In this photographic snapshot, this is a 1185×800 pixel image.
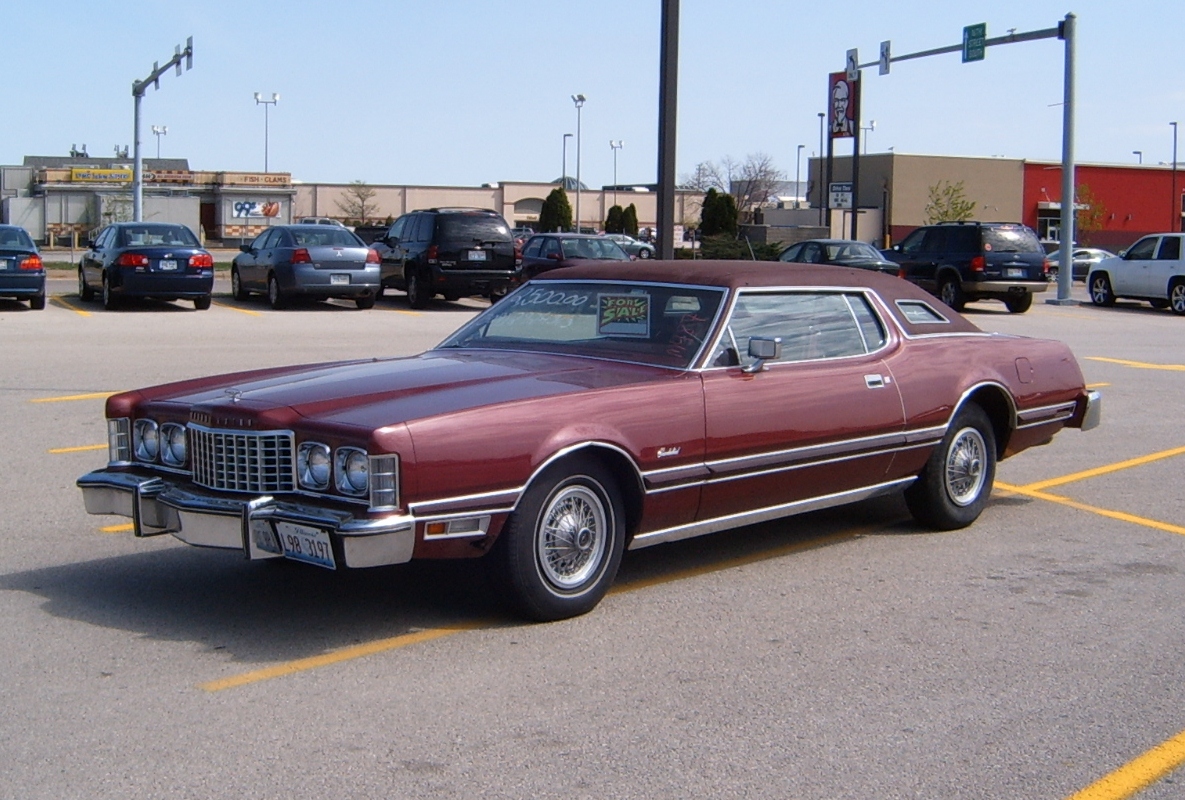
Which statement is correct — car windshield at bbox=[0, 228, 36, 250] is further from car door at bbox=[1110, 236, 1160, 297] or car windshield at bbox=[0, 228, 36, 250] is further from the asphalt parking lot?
car door at bbox=[1110, 236, 1160, 297]

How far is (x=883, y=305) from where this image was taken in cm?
727

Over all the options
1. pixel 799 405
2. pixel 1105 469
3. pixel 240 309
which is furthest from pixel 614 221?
pixel 799 405

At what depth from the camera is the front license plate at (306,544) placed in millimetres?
A: 4930

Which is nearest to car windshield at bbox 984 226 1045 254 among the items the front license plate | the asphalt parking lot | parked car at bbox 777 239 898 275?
parked car at bbox 777 239 898 275

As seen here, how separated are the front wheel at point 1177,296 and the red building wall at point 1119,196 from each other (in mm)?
46245

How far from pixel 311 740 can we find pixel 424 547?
1.01 metres

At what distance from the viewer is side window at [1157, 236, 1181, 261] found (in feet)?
92.0

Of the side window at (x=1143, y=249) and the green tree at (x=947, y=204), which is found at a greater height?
the green tree at (x=947, y=204)

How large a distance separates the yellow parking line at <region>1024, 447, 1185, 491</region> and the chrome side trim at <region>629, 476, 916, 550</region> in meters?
2.20

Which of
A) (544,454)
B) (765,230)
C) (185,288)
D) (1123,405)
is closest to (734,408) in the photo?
(544,454)

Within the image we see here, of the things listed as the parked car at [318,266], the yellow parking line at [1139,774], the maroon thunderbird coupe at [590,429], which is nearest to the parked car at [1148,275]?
the parked car at [318,266]

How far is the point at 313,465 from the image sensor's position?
16.9 ft

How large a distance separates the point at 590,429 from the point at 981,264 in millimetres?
22591

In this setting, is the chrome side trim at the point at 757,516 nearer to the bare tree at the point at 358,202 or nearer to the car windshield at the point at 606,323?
the car windshield at the point at 606,323
